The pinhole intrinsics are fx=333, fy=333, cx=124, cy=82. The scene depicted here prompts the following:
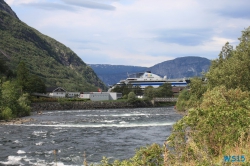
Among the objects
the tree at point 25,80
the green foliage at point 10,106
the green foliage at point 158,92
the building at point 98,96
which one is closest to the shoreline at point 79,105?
the tree at point 25,80

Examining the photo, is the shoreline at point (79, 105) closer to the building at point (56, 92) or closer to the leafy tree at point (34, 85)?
the leafy tree at point (34, 85)

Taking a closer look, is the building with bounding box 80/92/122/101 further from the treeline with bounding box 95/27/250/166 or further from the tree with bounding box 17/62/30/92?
the treeline with bounding box 95/27/250/166

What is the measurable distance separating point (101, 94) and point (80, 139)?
108 meters

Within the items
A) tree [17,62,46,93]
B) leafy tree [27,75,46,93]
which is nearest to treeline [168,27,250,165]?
tree [17,62,46,93]

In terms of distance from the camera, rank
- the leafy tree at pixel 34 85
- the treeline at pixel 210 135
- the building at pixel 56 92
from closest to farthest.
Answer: the treeline at pixel 210 135 → the leafy tree at pixel 34 85 → the building at pixel 56 92

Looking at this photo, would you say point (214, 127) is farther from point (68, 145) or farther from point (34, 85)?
point (34, 85)

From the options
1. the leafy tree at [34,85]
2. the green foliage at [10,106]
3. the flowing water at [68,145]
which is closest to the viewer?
the flowing water at [68,145]

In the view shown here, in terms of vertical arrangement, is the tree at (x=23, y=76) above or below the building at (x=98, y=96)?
above

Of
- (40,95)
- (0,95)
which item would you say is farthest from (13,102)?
(40,95)

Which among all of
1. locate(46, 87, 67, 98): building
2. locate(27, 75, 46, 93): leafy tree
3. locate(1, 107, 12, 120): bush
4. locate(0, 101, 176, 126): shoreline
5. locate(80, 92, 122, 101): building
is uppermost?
locate(27, 75, 46, 93): leafy tree

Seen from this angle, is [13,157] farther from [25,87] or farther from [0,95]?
[25,87]

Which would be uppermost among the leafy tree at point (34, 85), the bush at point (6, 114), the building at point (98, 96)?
the leafy tree at point (34, 85)

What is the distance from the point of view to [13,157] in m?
25.1

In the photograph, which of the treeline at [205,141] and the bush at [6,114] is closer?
the treeline at [205,141]
